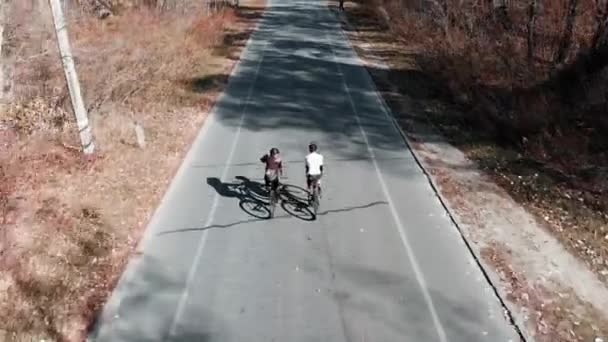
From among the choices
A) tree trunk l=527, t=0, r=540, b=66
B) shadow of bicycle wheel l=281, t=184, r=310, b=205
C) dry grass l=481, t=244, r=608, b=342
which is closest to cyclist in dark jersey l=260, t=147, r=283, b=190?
shadow of bicycle wheel l=281, t=184, r=310, b=205

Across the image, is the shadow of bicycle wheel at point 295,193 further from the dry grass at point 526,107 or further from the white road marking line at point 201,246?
the dry grass at point 526,107

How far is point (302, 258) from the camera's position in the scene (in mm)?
13000

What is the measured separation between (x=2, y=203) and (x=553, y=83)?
20765mm

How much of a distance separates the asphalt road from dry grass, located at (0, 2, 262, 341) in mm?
634

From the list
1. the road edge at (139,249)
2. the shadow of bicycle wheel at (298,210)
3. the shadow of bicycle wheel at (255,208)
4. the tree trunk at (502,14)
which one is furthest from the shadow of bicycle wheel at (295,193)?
the tree trunk at (502,14)

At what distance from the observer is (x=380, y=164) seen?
18.8 metres

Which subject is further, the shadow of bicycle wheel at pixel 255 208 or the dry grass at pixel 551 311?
the shadow of bicycle wheel at pixel 255 208

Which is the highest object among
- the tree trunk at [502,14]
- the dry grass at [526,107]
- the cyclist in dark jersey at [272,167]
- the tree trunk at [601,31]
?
the tree trunk at [601,31]

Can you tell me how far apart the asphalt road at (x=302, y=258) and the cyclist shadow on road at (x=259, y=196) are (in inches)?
2.2

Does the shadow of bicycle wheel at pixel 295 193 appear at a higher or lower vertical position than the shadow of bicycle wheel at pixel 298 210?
lower

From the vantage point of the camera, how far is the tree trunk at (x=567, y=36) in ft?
86.2

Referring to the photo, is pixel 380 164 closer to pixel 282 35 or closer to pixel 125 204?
pixel 125 204

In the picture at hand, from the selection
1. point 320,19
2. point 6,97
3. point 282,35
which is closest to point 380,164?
point 6,97

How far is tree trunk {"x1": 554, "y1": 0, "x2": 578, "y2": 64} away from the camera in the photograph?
86.2ft
